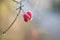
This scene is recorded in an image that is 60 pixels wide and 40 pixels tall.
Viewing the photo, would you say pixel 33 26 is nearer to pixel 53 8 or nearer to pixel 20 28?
pixel 20 28

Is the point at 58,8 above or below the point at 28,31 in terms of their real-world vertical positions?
above

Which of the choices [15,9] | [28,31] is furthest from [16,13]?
[28,31]

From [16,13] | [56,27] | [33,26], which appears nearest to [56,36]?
[56,27]

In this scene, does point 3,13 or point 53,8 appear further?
point 53,8

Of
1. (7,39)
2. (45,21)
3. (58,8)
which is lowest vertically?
(7,39)

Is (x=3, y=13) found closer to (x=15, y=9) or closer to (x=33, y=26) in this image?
(x=15, y=9)

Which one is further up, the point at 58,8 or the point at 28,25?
the point at 58,8
